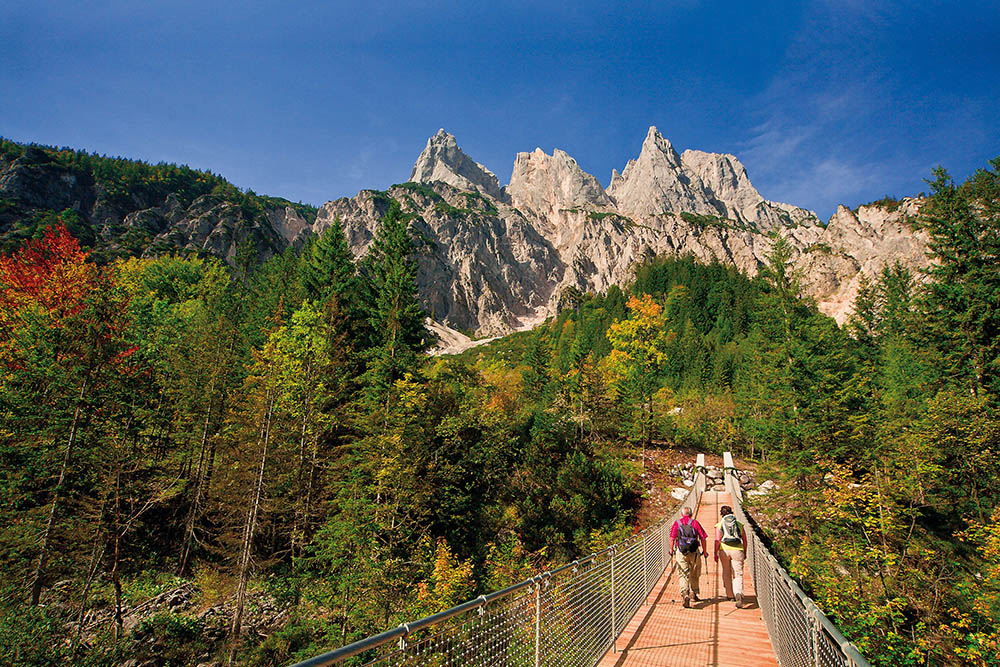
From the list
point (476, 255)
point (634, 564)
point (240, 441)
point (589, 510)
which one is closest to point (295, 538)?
point (240, 441)

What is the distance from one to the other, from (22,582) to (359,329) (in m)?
15.7

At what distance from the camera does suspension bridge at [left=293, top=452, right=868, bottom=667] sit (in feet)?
13.2

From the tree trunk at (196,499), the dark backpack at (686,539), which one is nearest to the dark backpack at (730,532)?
the dark backpack at (686,539)

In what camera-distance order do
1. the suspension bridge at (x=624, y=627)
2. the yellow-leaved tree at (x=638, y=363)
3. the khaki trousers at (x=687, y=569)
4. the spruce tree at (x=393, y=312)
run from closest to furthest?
1. the suspension bridge at (x=624, y=627)
2. the khaki trousers at (x=687, y=569)
3. the spruce tree at (x=393, y=312)
4. the yellow-leaved tree at (x=638, y=363)

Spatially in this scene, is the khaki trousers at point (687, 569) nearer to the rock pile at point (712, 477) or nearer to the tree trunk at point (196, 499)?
the rock pile at point (712, 477)

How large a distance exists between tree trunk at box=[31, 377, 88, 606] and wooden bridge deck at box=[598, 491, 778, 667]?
54.7 ft

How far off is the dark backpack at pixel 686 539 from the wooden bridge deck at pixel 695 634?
1277 mm

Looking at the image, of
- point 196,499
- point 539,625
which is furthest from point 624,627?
Answer: point 196,499

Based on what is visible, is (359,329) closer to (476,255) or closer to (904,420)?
(904,420)

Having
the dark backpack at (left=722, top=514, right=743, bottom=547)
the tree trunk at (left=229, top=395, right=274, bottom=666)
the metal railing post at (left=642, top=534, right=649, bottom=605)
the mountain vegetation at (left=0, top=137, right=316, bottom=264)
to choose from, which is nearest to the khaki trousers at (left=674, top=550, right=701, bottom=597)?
the dark backpack at (left=722, top=514, right=743, bottom=547)

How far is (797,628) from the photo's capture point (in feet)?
17.9

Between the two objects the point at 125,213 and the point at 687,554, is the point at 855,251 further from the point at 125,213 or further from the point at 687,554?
the point at 125,213

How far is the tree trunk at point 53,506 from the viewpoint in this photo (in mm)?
12578

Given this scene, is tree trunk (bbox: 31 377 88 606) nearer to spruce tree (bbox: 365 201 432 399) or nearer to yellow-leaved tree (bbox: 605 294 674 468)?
spruce tree (bbox: 365 201 432 399)
